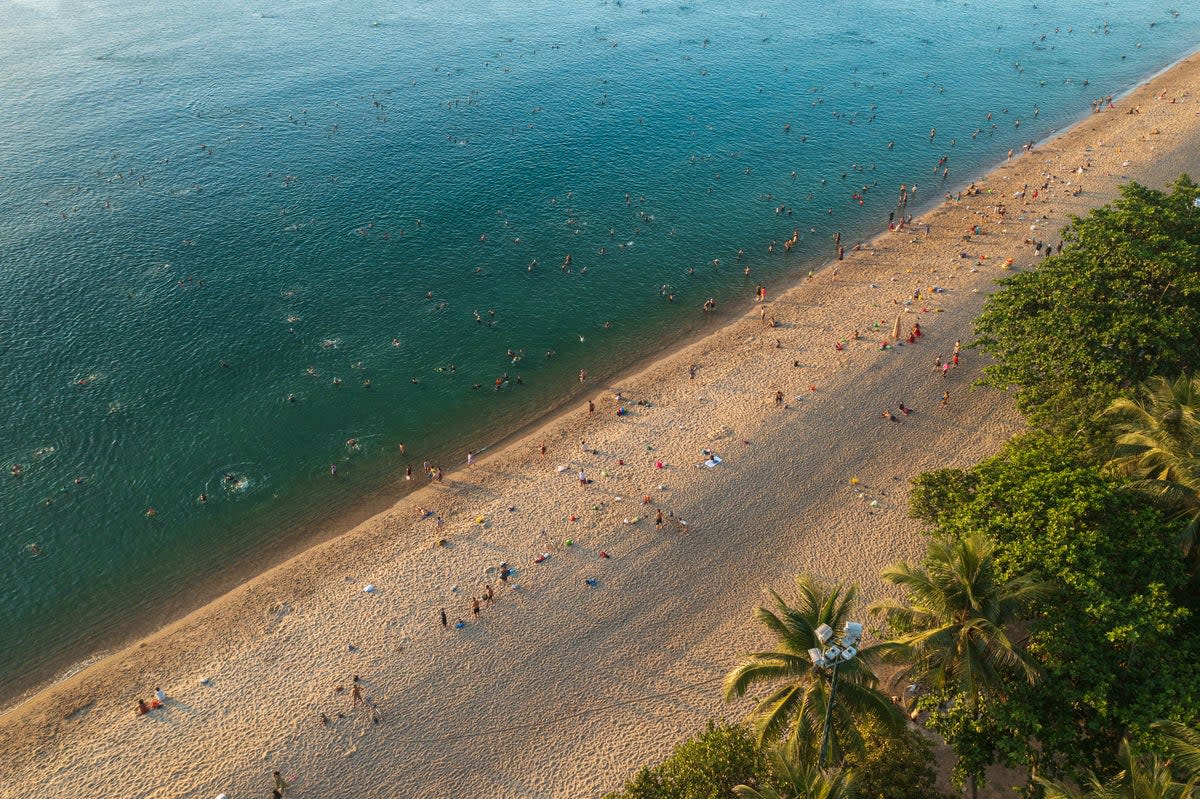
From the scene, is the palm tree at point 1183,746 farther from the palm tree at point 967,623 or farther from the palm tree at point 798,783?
the palm tree at point 798,783

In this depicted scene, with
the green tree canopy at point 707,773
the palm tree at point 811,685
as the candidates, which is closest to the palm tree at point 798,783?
the palm tree at point 811,685

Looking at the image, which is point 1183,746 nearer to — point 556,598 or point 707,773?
point 707,773

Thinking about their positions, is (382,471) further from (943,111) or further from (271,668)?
(943,111)

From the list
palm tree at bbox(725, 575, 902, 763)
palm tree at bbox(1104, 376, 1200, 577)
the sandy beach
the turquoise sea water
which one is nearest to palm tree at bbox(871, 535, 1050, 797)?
palm tree at bbox(725, 575, 902, 763)

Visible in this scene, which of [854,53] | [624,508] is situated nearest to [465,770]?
[624,508]

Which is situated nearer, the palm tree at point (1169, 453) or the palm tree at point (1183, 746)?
the palm tree at point (1183, 746)

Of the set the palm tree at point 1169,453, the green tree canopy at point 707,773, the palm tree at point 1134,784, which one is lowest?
the green tree canopy at point 707,773

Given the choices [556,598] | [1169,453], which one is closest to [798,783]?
[1169,453]
